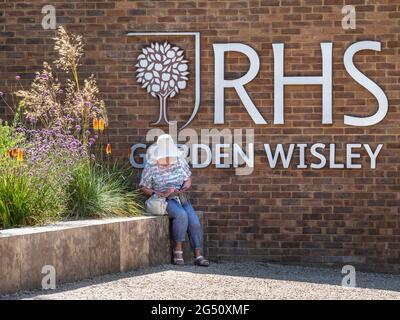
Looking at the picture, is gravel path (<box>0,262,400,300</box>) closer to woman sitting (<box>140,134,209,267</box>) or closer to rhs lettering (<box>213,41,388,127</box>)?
woman sitting (<box>140,134,209,267</box>)

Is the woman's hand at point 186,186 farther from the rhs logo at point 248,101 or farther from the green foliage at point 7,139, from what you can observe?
the green foliage at point 7,139

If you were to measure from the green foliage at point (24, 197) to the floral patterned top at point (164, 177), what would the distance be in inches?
56.6

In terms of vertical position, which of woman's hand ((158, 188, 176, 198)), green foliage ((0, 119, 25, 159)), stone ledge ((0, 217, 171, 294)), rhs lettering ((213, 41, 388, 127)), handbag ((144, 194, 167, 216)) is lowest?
stone ledge ((0, 217, 171, 294))

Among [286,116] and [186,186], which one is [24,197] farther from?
[286,116]

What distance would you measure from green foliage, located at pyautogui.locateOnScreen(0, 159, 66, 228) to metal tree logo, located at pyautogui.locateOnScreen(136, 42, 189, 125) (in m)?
2.32

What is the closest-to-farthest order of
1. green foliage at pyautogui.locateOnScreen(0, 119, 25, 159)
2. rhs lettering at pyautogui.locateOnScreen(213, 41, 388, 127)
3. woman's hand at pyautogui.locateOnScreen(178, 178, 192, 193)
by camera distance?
1. green foliage at pyautogui.locateOnScreen(0, 119, 25, 159)
2. woman's hand at pyautogui.locateOnScreen(178, 178, 192, 193)
3. rhs lettering at pyautogui.locateOnScreen(213, 41, 388, 127)

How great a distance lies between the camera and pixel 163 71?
34.3 feet

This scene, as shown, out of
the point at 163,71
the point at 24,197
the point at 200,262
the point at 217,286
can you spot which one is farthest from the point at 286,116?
the point at 24,197

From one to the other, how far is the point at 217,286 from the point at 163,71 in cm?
330

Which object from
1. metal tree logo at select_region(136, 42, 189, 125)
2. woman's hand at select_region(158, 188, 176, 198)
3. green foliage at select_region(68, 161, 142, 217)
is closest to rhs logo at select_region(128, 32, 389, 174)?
metal tree logo at select_region(136, 42, 189, 125)

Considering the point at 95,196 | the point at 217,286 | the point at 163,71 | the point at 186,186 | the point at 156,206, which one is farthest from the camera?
the point at 163,71

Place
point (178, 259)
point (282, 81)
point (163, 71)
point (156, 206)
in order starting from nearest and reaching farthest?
point (178, 259) < point (156, 206) < point (282, 81) < point (163, 71)

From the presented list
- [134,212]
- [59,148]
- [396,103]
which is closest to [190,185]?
[134,212]

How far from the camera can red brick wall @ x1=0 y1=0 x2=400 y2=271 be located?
10.3 m
